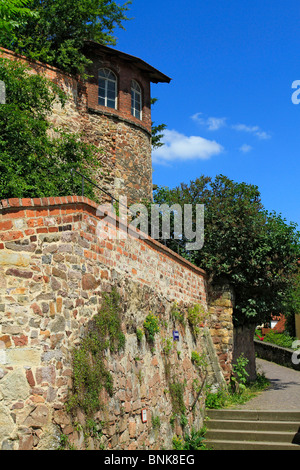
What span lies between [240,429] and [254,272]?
215 inches

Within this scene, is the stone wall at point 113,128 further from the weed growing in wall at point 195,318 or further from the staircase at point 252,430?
the staircase at point 252,430

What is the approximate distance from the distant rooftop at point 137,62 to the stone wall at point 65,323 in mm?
10109

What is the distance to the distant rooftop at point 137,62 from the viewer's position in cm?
1673

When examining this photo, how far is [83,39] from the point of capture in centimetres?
1596

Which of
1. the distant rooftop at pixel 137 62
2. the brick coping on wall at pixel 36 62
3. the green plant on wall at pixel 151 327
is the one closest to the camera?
the green plant on wall at pixel 151 327

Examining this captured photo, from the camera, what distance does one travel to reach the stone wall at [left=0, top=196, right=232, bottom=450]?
5.52 metres

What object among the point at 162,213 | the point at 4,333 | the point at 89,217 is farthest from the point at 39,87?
the point at 4,333

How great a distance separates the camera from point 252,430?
435 inches

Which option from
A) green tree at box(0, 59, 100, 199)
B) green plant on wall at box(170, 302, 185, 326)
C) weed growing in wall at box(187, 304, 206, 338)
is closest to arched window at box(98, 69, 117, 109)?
green tree at box(0, 59, 100, 199)

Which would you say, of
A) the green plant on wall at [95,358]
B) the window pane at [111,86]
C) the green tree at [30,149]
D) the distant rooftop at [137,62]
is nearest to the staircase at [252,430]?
the green plant on wall at [95,358]

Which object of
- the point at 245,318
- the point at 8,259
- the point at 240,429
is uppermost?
the point at 8,259

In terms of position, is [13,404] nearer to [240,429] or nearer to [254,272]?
[240,429]

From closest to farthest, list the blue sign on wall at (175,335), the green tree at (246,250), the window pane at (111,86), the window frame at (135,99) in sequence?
the blue sign on wall at (175,335) → the green tree at (246,250) → the window pane at (111,86) → the window frame at (135,99)

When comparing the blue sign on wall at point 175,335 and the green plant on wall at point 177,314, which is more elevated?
the green plant on wall at point 177,314
